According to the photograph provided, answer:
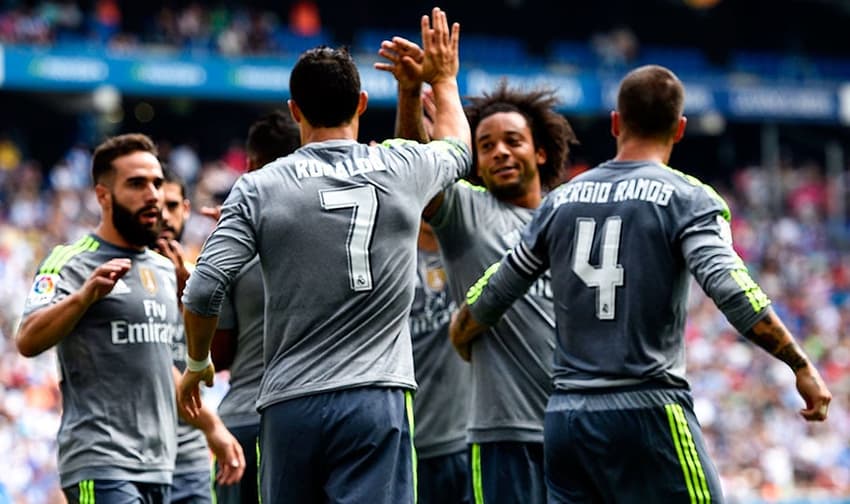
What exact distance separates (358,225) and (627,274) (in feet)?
3.37

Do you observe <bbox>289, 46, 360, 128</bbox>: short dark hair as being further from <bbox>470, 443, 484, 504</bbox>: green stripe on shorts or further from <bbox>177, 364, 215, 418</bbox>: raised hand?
<bbox>470, 443, 484, 504</bbox>: green stripe on shorts

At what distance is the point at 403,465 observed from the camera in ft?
17.2

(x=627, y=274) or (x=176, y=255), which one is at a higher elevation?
(x=176, y=255)

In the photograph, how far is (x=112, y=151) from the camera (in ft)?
22.6

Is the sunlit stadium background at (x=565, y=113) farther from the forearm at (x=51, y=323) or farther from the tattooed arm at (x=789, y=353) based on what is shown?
the tattooed arm at (x=789, y=353)

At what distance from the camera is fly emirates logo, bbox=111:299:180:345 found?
21.5 feet

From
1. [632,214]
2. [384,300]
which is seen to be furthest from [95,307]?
[632,214]

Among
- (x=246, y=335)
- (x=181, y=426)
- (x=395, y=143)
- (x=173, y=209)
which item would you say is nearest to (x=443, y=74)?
(x=395, y=143)

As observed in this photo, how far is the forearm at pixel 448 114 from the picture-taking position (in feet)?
18.7

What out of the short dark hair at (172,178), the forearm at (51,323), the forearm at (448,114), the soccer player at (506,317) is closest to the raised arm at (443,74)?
the forearm at (448,114)

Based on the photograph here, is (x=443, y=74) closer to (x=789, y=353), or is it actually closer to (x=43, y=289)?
(x=789, y=353)

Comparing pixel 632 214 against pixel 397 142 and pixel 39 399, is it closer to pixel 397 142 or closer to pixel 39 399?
pixel 397 142

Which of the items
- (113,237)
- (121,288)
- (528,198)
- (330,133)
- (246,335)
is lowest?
(246,335)

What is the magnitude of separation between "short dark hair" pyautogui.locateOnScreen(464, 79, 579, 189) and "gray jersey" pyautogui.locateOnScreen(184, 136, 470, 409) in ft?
7.03
